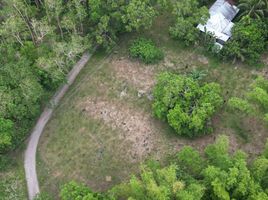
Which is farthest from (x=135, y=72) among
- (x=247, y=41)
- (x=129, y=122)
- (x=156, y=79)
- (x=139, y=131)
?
(x=247, y=41)

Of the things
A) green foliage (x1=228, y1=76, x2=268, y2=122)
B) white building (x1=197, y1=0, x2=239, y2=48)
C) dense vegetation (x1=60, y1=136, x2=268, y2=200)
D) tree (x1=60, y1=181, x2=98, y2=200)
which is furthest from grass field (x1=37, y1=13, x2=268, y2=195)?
dense vegetation (x1=60, y1=136, x2=268, y2=200)

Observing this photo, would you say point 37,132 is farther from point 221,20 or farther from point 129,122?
point 221,20

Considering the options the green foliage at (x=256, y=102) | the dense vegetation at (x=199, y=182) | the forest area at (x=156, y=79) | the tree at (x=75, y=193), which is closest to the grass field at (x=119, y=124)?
the forest area at (x=156, y=79)

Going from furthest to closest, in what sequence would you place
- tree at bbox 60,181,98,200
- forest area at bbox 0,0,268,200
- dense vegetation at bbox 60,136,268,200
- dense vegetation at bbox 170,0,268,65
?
dense vegetation at bbox 170,0,268,65 → forest area at bbox 0,0,268,200 → tree at bbox 60,181,98,200 → dense vegetation at bbox 60,136,268,200

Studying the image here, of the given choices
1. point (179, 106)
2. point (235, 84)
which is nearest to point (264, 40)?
point (235, 84)

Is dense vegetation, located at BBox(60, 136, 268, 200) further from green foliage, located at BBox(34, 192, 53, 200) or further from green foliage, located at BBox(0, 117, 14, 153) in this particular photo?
green foliage, located at BBox(0, 117, 14, 153)

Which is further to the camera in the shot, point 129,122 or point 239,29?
point 239,29

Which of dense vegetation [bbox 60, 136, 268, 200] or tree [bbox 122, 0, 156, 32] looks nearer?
dense vegetation [bbox 60, 136, 268, 200]
